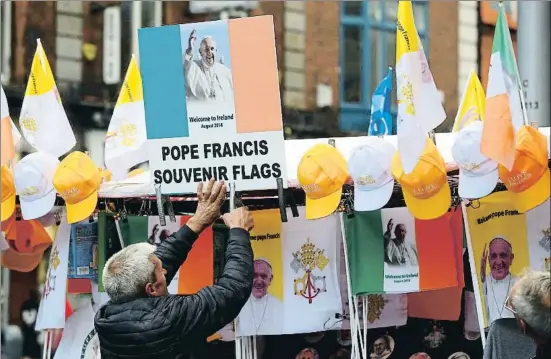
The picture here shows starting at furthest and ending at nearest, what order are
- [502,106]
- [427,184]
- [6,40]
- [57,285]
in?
[6,40], [57,285], [427,184], [502,106]

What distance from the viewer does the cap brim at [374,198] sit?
14.6 feet

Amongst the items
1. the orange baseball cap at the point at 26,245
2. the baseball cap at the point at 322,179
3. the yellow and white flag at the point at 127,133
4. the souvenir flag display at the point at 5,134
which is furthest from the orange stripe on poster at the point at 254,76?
the orange baseball cap at the point at 26,245

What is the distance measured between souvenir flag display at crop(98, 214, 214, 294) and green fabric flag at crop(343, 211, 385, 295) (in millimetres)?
737

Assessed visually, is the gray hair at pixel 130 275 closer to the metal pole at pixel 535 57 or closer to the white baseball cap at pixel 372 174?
the white baseball cap at pixel 372 174

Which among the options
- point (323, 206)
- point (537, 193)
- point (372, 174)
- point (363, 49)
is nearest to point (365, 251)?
point (323, 206)

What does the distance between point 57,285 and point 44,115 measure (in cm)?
90

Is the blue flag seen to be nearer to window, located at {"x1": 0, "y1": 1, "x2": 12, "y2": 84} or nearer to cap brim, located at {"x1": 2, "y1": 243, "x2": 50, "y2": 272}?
cap brim, located at {"x1": 2, "y1": 243, "x2": 50, "y2": 272}

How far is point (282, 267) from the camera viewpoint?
5.04 metres

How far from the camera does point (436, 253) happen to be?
15.9 ft

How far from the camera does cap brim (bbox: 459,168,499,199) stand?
416 cm

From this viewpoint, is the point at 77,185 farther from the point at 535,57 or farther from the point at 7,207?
the point at 535,57

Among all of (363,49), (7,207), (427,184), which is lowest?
(427,184)

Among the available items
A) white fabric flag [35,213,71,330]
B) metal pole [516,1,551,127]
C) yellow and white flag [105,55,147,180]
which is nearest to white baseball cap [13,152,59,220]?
white fabric flag [35,213,71,330]

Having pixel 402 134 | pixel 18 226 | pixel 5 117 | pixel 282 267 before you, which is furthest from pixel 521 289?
pixel 18 226
